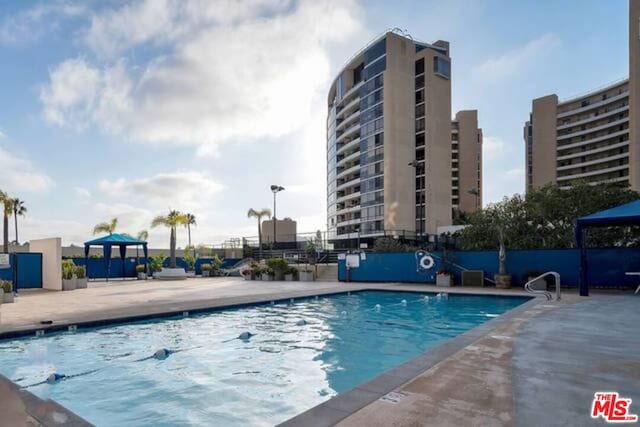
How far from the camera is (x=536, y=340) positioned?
5797 millimetres

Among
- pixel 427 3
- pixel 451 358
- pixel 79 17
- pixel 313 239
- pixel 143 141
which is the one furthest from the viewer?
pixel 313 239

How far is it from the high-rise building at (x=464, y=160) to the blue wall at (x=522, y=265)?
5685 centimetres

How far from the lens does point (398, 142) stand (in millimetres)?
52625

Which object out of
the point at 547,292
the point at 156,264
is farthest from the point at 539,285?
the point at 156,264

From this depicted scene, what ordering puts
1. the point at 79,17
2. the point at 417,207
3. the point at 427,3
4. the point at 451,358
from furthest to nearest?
the point at 417,207
the point at 427,3
the point at 79,17
the point at 451,358

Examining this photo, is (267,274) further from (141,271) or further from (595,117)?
(595,117)

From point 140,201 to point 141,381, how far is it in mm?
28179

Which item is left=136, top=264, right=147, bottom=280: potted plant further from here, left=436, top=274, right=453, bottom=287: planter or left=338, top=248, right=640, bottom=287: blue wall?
left=436, top=274, right=453, bottom=287: planter

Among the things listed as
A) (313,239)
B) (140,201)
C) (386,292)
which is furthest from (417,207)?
(386,292)

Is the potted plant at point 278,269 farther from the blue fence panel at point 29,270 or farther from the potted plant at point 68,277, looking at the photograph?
the blue fence panel at point 29,270

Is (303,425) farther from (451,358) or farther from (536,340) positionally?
(536,340)

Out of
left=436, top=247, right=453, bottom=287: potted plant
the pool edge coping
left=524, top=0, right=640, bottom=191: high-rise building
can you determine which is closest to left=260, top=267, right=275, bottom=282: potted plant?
left=436, top=247, right=453, bottom=287: potted plant

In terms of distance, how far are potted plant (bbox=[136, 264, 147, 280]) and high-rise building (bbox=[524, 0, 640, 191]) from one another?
65827mm

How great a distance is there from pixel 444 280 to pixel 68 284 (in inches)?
651
